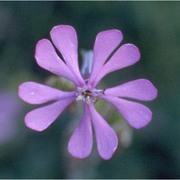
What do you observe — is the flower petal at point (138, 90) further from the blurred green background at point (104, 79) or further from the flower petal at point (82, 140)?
the blurred green background at point (104, 79)

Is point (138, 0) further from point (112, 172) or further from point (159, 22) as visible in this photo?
point (112, 172)

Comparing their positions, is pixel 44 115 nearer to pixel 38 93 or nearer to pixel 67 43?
pixel 38 93

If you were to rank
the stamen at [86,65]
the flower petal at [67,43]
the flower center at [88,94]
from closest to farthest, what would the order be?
the flower petal at [67,43], the flower center at [88,94], the stamen at [86,65]

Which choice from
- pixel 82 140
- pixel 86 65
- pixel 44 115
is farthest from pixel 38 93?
pixel 86 65

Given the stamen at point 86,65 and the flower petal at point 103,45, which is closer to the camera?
the flower petal at point 103,45

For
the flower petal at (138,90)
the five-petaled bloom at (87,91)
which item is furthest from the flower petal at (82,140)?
the flower petal at (138,90)

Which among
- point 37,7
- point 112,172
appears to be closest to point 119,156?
point 112,172

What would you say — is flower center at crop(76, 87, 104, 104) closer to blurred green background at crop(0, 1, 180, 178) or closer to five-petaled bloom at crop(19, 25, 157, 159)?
five-petaled bloom at crop(19, 25, 157, 159)
